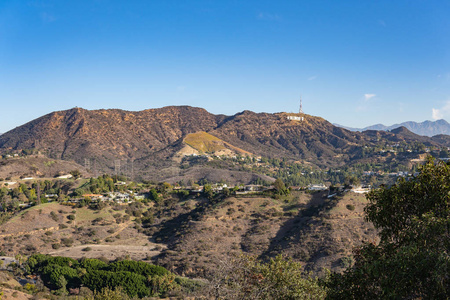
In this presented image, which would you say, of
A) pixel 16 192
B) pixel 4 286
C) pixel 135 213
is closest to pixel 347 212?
pixel 135 213

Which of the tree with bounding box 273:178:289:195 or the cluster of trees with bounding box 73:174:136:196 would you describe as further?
the cluster of trees with bounding box 73:174:136:196

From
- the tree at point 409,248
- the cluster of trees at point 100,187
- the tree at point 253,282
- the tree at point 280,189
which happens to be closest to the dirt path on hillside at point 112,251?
the cluster of trees at point 100,187

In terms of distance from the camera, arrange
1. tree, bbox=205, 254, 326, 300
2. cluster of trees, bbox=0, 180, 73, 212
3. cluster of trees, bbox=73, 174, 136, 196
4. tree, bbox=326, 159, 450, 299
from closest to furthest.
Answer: tree, bbox=326, 159, 450, 299
tree, bbox=205, 254, 326, 300
cluster of trees, bbox=0, 180, 73, 212
cluster of trees, bbox=73, 174, 136, 196

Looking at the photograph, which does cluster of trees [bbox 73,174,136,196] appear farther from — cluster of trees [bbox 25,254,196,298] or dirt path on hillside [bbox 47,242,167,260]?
cluster of trees [bbox 25,254,196,298]

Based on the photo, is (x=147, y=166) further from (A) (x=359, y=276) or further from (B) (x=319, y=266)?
(A) (x=359, y=276)

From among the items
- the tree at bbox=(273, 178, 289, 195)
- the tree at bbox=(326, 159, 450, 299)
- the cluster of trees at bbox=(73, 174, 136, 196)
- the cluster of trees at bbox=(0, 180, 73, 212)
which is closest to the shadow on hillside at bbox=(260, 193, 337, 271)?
the tree at bbox=(273, 178, 289, 195)

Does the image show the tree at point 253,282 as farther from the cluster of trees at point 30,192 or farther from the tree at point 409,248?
the cluster of trees at point 30,192
